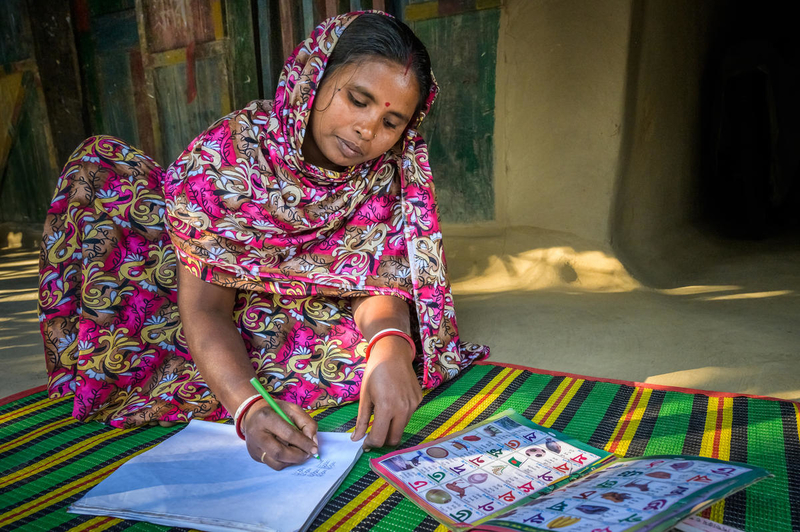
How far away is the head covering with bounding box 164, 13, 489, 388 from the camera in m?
1.41

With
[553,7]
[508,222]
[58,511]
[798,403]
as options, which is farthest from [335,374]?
[553,7]

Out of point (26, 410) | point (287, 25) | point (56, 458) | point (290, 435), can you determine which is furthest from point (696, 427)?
point (287, 25)

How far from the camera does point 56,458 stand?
1.29 metres

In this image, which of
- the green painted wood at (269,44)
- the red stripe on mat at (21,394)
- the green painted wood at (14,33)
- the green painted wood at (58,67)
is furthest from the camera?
the green painted wood at (14,33)

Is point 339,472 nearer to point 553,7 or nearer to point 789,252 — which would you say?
point 553,7

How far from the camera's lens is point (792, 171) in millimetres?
3934

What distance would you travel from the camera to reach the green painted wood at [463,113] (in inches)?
111

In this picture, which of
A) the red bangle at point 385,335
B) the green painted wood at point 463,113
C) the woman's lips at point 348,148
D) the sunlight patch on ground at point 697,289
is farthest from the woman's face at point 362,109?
the sunlight patch on ground at point 697,289

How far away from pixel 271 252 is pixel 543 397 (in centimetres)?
84

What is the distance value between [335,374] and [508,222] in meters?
1.67

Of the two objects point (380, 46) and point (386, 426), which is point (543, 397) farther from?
point (380, 46)

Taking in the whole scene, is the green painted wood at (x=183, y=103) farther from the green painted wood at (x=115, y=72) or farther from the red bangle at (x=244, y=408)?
the red bangle at (x=244, y=408)

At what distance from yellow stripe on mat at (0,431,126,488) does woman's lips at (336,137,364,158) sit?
0.92 m

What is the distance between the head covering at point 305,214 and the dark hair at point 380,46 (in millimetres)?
31
